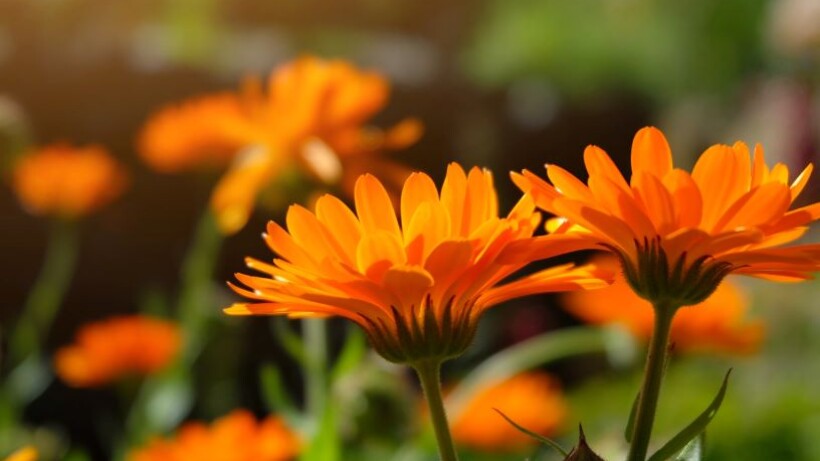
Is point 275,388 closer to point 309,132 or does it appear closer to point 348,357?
point 348,357

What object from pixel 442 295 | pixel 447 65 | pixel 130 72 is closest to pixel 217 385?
pixel 442 295

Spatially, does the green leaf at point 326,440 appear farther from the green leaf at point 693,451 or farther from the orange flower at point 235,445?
the green leaf at point 693,451

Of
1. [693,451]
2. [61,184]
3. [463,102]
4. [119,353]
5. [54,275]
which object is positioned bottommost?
[693,451]

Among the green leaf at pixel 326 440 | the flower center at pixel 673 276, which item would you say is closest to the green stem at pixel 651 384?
the flower center at pixel 673 276

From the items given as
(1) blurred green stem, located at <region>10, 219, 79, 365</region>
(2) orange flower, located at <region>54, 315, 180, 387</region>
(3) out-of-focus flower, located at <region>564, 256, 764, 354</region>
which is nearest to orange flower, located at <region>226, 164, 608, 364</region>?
(3) out-of-focus flower, located at <region>564, 256, 764, 354</region>

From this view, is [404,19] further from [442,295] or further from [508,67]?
[442,295]

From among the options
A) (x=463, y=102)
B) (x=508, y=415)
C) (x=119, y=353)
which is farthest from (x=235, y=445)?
(x=463, y=102)
